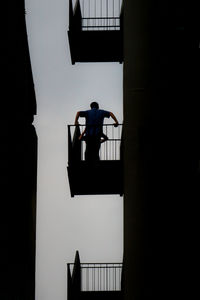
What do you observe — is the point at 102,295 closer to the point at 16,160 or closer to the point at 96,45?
the point at 96,45

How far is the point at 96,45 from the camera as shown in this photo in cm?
1534

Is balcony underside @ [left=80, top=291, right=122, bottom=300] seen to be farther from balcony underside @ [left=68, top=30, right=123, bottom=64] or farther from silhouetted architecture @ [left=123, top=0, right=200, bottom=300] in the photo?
silhouetted architecture @ [left=123, top=0, right=200, bottom=300]

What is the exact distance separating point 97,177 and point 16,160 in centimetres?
277

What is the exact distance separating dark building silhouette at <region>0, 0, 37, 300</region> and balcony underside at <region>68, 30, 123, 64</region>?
1618mm

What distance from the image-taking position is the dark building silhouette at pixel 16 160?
10352mm

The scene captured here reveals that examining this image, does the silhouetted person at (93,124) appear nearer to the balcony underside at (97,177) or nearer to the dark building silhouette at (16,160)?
the balcony underside at (97,177)

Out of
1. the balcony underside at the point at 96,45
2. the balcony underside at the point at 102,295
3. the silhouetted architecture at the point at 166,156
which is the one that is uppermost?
the balcony underside at the point at 96,45

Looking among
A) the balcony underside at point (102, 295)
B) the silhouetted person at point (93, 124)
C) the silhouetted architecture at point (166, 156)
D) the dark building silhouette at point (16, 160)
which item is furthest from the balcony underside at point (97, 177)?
the balcony underside at point (102, 295)

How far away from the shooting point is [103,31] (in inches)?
595

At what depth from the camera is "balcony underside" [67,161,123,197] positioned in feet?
45.6

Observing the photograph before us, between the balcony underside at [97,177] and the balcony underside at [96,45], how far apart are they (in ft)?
9.24

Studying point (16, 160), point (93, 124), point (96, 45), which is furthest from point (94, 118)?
point (96, 45)

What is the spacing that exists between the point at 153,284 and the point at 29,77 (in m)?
6.27

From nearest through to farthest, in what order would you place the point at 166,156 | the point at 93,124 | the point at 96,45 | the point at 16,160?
the point at 166,156 < the point at 16,160 < the point at 93,124 < the point at 96,45
